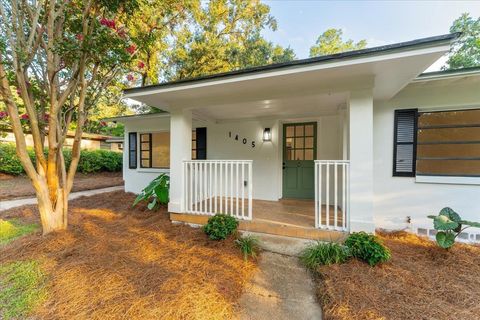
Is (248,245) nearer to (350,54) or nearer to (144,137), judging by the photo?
(350,54)

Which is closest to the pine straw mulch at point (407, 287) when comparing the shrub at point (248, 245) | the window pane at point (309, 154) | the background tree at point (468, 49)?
the shrub at point (248, 245)

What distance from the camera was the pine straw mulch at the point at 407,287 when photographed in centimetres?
188

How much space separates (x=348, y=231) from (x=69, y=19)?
218 inches

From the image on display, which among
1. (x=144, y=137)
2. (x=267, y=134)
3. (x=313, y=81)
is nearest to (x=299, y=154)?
(x=267, y=134)

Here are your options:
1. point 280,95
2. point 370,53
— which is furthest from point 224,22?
point 370,53

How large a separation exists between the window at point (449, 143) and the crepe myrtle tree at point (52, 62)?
18.1ft

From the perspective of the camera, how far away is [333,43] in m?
14.5

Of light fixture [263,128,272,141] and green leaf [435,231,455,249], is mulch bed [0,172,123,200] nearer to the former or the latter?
light fixture [263,128,272,141]

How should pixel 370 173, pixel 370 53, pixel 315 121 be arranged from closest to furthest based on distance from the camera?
pixel 370 53 < pixel 370 173 < pixel 315 121

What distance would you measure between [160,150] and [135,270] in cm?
498

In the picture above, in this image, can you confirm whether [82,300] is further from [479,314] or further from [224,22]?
[224,22]

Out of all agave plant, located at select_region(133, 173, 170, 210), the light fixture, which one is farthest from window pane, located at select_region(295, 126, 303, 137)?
agave plant, located at select_region(133, 173, 170, 210)

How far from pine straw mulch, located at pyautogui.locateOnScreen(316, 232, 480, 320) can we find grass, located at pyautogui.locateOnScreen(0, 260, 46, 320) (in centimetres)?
282

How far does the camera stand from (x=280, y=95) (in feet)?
11.2
